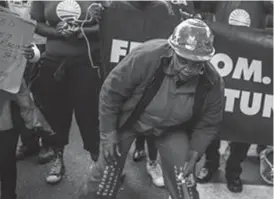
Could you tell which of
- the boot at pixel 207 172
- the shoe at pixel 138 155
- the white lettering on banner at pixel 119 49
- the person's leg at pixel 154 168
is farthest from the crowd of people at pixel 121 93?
the shoe at pixel 138 155

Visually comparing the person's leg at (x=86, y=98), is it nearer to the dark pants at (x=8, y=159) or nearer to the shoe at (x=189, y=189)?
the dark pants at (x=8, y=159)

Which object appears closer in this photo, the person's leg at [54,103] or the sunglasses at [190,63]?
the sunglasses at [190,63]

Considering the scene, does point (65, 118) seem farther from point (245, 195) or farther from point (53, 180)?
point (245, 195)

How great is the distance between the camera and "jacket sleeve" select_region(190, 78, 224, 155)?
87.0 inches

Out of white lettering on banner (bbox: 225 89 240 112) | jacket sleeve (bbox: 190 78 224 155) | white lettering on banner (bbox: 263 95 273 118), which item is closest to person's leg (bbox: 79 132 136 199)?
jacket sleeve (bbox: 190 78 224 155)

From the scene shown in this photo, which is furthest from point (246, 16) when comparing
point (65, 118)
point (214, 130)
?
point (65, 118)

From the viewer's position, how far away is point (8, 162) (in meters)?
2.35

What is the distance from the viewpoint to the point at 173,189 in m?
2.32

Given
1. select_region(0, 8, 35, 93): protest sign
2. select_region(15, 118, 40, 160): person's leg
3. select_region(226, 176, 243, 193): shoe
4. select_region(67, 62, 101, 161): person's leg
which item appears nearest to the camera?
select_region(0, 8, 35, 93): protest sign

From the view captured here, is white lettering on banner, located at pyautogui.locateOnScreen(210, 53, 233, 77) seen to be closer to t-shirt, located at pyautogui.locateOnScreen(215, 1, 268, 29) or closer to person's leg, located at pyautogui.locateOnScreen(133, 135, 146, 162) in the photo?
t-shirt, located at pyautogui.locateOnScreen(215, 1, 268, 29)

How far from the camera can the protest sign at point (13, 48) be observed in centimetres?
219

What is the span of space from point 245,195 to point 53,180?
146 centimetres

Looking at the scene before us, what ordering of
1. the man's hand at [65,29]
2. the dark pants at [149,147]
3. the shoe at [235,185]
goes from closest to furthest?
the man's hand at [65,29]
the dark pants at [149,147]
the shoe at [235,185]

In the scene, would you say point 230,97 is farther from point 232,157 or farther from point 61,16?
point 61,16
